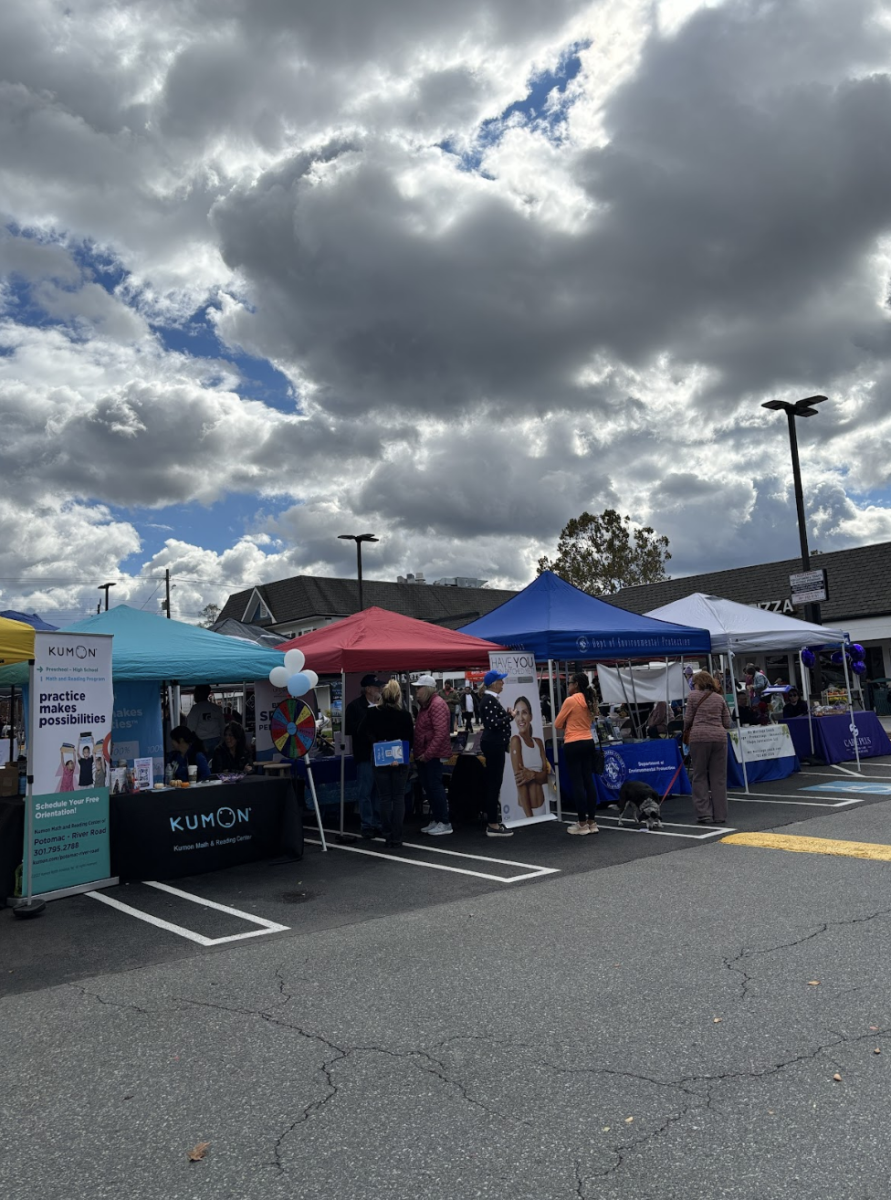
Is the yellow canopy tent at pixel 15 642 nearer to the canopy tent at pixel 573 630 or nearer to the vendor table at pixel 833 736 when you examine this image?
the canopy tent at pixel 573 630

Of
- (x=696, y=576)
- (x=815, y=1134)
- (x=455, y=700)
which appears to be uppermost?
(x=696, y=576)

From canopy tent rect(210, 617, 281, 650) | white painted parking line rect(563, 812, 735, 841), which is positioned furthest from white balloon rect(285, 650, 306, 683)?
canopy tent rect(210, 617, 281, 650)

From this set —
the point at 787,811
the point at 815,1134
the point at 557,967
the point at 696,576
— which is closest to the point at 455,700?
the point at 696,576

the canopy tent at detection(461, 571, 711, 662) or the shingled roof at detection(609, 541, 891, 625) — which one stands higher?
the shingled roof at detection(609, 541, 891, 625)

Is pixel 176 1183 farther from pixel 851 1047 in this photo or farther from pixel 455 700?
pixel 455 700

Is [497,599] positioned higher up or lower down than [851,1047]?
higher up

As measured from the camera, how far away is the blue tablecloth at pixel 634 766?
1204 cm

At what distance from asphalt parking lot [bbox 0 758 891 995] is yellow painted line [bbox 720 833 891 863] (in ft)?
1.24

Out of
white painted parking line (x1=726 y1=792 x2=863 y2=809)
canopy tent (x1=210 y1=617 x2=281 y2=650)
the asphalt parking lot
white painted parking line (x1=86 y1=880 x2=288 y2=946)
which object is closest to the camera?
the asphalt parking lot

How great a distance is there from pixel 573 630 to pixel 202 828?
17.9ft

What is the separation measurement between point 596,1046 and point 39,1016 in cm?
310

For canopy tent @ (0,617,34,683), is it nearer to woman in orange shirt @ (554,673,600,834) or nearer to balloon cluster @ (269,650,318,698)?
balloon cluster @ (269,650,318,698)

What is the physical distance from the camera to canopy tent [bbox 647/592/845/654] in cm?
1405

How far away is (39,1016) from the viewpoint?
4793mm
